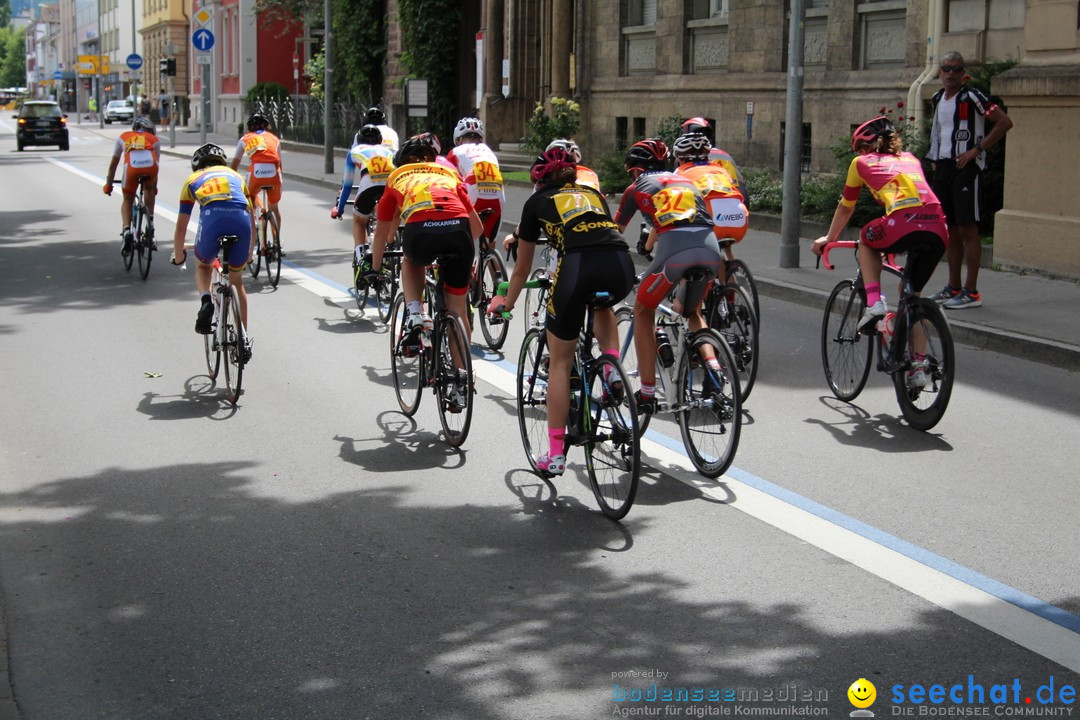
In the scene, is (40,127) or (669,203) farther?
(40,127)

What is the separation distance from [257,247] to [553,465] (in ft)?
29.1

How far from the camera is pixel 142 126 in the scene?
1545cm

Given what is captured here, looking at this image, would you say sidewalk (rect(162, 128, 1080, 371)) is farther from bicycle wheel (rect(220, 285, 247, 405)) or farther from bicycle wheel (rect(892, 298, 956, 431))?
bicycle wheel (rect(220, 285, 247, 405))

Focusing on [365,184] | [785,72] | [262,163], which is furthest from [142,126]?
[785,72]

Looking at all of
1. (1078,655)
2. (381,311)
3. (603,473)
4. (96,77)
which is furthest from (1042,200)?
(96,77)

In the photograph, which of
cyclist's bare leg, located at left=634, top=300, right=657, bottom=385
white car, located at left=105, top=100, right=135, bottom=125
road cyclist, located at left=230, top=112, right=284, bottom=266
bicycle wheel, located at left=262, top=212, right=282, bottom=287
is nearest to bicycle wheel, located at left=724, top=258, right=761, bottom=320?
cyclist's bare leg, located at left=634, top=300, right=657, bottom=385

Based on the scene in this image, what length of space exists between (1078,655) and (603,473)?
95.5 inches

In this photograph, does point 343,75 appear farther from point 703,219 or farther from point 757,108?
point 703,219

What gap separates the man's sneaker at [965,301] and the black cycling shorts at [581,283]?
252 inches

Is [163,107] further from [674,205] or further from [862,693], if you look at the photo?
[862,693]

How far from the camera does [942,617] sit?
5.20 meters

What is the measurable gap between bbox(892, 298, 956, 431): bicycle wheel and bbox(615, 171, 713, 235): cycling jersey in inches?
58.8

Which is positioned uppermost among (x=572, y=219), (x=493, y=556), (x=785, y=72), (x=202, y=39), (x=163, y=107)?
(x=202, y=39)

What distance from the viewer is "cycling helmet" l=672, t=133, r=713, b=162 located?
940 cm
